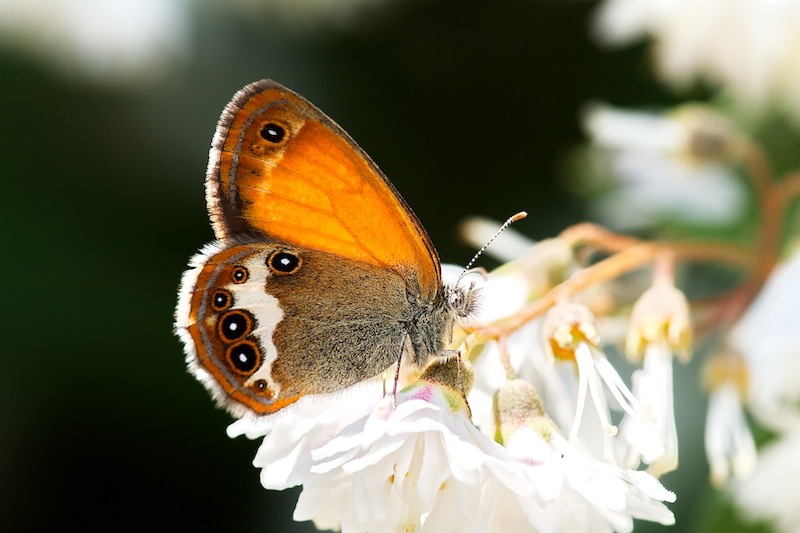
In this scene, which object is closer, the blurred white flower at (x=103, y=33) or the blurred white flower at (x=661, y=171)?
the blurred white flower at (x=661, y=171)

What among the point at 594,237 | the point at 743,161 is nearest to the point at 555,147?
the point at 743,161

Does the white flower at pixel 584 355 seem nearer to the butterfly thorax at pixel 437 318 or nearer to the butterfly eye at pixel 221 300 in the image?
the butterfly thorax at pixel 437 318

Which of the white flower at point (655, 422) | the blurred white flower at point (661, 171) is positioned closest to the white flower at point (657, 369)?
the white flower at point (655, 422)

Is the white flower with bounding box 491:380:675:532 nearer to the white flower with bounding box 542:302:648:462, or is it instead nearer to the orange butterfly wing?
the white flower with bounding box 542:302:648:462

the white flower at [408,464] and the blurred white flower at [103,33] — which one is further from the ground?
the blurred white flower at [103,33]

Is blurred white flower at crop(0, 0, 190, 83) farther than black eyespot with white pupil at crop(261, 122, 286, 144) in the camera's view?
Yes

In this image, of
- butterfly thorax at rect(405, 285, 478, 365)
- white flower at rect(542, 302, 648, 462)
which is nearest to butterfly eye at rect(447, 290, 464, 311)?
butterfly thorax at rect(405, 285, 478, 365)

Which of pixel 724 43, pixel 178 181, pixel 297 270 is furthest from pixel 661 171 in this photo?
pixel 178 181

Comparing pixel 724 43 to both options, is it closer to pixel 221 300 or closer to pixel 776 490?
pixel 776 490
